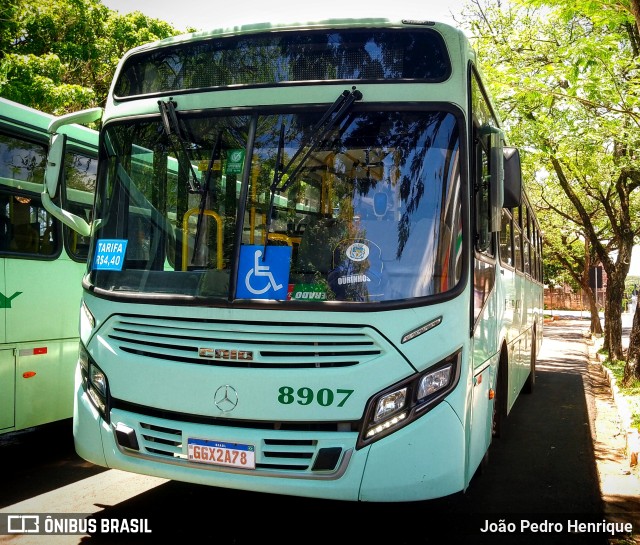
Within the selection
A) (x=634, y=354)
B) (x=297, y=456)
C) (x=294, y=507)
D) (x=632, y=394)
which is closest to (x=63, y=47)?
(x=634, y=354)

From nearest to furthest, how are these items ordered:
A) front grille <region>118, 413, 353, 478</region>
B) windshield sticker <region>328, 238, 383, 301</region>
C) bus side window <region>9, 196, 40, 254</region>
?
front grille <region>118, 413, 353, 478</region>, windshield sticker <region>328, 238, 383, 301</region>, bus side window <region>9, 196, 40, 254</region>

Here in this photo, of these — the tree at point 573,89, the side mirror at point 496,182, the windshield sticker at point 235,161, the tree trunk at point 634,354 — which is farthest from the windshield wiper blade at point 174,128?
the tree trunk at point 634,354

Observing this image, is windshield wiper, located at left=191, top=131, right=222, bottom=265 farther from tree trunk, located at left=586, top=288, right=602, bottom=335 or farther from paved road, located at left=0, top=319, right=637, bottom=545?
tree trunk, located at left=586, top=288, right=602, bottom=335

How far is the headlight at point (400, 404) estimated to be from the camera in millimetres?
4297

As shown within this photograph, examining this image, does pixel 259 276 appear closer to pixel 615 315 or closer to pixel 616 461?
pixel 616 461

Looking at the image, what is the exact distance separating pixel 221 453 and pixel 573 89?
7.87 metres

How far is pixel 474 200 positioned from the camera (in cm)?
486

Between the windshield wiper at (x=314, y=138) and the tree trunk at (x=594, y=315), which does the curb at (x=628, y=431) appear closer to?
the windshield wiper at (x=314, y=138)

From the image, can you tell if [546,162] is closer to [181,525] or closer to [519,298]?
[519,298]

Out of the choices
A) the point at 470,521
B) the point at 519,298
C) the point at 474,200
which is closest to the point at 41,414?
the point at 470,521

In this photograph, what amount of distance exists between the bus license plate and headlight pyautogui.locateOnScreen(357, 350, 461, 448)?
653 millimetres

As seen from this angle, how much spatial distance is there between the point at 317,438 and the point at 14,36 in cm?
1604

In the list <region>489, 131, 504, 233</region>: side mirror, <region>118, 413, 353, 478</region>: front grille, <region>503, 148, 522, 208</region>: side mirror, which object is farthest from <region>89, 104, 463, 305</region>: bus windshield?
<region>118, 413, 353, 478</region>: front grille

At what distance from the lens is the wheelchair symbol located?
4.52m
